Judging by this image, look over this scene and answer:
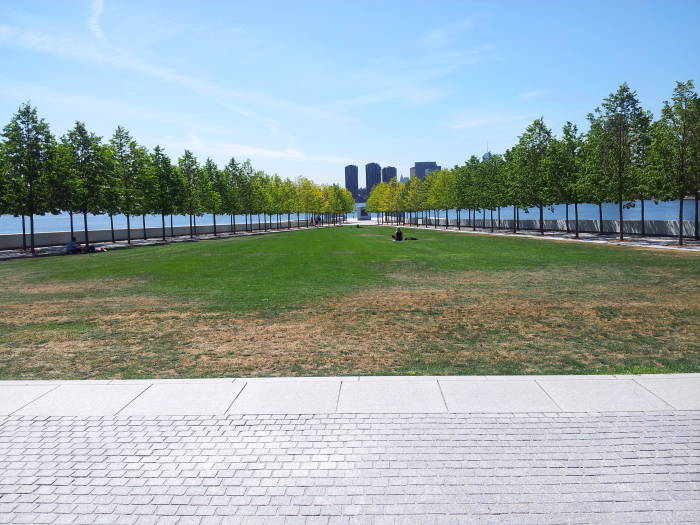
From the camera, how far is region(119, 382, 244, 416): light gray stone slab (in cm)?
623

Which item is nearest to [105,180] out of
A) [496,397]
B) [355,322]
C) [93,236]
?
[93,236]

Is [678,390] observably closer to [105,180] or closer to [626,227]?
[626,227]

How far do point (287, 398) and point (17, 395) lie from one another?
3.98 m

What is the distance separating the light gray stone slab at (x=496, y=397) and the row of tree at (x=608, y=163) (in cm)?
3487

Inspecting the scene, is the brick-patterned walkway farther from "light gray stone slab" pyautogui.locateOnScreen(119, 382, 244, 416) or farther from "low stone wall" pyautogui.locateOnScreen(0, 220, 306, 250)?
"low stone wall" pyautogui.locateOnScreen(0, 220, 306, 250)

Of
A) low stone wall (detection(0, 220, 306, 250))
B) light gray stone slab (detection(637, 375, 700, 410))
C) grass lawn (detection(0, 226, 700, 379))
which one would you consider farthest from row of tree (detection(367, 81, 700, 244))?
low stone wall (detection(0, 220, 306, 250))

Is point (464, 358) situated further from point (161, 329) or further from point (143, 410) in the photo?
point (161, 329)

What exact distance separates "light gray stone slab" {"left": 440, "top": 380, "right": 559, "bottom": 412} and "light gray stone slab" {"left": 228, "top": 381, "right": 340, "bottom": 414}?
164 centimetres

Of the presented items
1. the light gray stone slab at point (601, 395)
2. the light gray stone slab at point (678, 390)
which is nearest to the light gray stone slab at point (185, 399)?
the light gray stone slab at point (601, 395)

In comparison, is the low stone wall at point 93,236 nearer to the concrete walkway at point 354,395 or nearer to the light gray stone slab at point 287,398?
the concrete walkway at point 354,395

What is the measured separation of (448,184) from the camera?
83688mm

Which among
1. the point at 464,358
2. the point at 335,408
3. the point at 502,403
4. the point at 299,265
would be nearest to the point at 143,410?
the point at 335,408

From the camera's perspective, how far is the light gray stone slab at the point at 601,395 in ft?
20.0

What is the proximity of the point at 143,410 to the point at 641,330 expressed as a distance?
9.97 metres
